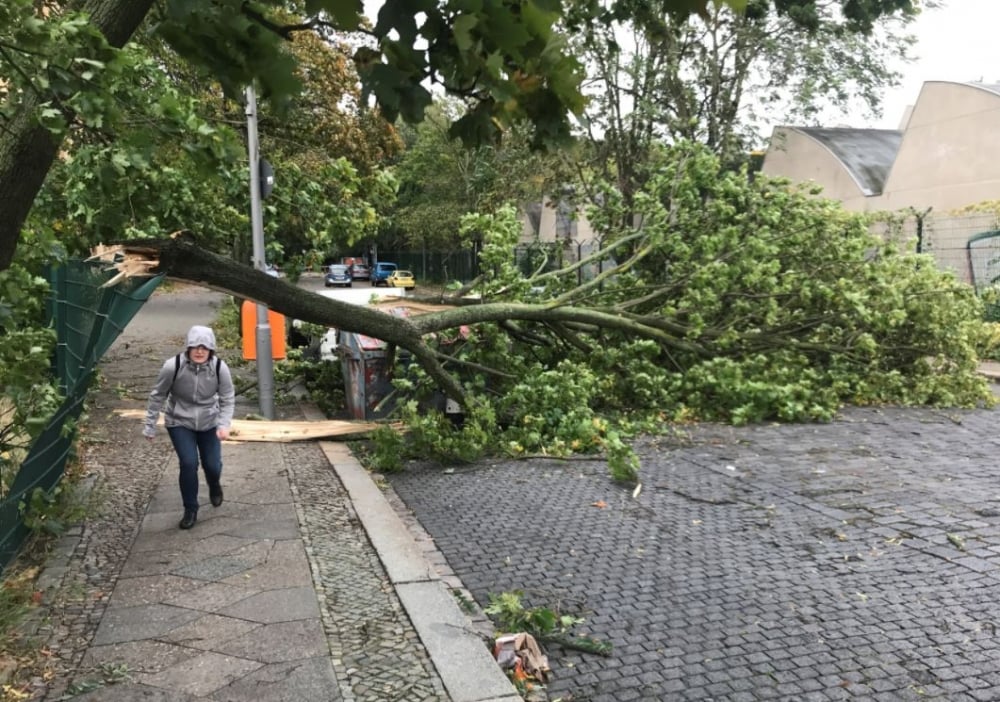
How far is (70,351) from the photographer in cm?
606

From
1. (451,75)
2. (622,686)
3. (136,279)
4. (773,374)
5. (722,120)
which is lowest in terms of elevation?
(622,686)

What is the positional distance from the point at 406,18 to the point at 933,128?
82.1 feet

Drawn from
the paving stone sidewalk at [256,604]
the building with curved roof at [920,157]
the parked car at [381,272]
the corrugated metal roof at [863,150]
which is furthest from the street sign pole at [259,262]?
the parked car at [381,272]

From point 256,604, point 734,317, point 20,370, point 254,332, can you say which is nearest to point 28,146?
→ point 20,370

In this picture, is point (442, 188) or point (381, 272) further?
point (381, 272)

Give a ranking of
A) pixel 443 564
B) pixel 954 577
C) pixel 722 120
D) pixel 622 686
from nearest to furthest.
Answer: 1. pixel 622 686
2. pixel 954 577
3. pixel 443 564
4. pixel 722 120

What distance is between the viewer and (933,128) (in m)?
23.4

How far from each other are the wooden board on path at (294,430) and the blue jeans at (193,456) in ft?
8.09

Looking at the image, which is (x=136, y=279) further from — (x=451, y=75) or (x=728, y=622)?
(x=728, y=622)

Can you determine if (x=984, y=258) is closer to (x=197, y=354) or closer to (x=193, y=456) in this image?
(x=197, y=354)

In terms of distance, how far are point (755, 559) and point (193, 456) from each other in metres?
3.72

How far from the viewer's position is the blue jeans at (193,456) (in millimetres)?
5602

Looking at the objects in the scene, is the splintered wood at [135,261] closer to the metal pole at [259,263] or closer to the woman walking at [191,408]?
the woman walking at [191,408]

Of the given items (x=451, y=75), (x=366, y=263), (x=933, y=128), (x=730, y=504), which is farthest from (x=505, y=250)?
(x=366, y=263)
